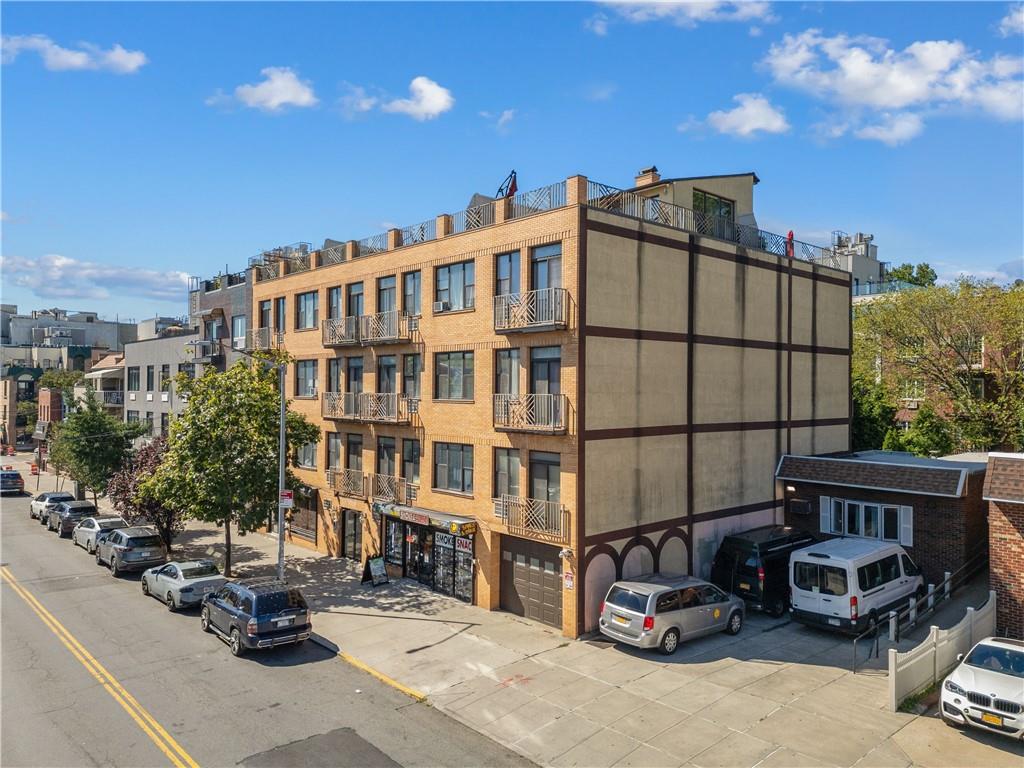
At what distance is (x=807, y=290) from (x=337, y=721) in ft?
76.8

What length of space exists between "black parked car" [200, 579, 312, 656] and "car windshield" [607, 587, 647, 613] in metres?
7.99

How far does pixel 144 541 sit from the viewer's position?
27.0 meters

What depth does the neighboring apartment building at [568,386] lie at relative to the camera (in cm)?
2019

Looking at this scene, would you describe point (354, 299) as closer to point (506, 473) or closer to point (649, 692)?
point (506, 473)

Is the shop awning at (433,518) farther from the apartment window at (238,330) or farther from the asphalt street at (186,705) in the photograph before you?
the apartment window at (238,330)

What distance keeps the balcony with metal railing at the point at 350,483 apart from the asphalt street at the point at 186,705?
762 cm

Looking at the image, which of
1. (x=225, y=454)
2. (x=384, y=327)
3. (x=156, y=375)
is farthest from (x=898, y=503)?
(x=156, y=375)

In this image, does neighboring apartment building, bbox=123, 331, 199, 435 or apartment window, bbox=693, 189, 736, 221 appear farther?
neighboring apartment building, bbox=123, 331, 199, 435

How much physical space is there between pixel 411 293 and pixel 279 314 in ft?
35.8

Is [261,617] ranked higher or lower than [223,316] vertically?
lower

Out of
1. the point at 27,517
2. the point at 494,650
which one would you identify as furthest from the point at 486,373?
the point at 27,517

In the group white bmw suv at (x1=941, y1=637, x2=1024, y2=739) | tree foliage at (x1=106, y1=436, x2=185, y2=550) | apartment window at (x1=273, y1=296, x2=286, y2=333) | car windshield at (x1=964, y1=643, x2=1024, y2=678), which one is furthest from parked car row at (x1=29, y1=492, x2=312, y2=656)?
car windshield at (x1=964, y1=643, x2=1024, y2=678)

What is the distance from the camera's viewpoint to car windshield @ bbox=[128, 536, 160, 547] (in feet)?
87.7

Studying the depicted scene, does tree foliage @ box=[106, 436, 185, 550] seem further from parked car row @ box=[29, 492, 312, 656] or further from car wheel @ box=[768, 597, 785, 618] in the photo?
car wheel @ box=[768, 597, 785, 618]
